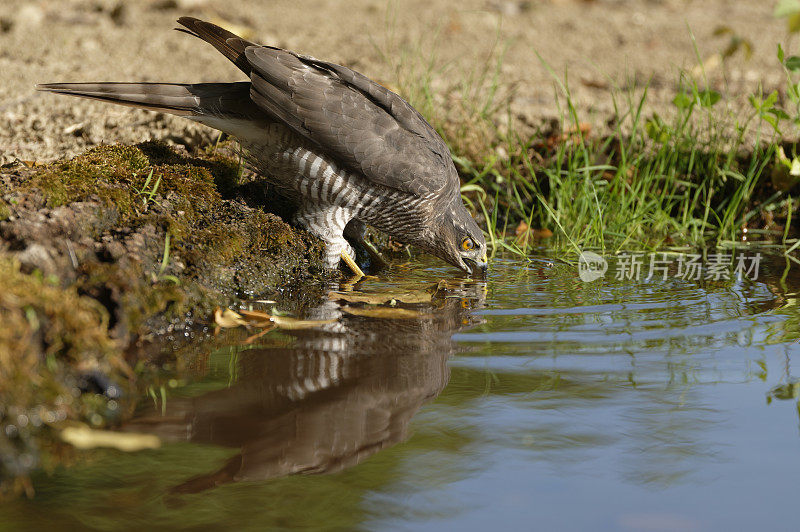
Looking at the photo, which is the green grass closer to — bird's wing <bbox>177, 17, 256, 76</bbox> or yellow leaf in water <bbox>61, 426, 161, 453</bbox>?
bird's wing <bbox>177, 17, 256, 76</bbox>

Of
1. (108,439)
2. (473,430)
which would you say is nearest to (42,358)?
(108,439)

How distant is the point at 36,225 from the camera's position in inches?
131

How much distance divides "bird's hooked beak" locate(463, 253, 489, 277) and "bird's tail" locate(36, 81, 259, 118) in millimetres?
1490

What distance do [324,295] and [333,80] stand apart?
1103 millimetres

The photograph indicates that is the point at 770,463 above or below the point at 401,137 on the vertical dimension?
below

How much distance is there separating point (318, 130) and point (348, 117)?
17 centimetres

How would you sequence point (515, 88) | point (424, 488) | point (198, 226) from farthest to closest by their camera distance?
point (515, 88)
point (198, 226)
point (424, 488)

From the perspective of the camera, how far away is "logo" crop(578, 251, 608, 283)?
15.4ft

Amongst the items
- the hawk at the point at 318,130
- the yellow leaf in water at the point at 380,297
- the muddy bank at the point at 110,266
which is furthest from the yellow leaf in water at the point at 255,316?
the hawk at the point at 318,130

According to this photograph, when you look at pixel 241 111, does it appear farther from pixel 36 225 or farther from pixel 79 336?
pixel 79 336

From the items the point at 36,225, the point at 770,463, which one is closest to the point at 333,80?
the point at 36,225

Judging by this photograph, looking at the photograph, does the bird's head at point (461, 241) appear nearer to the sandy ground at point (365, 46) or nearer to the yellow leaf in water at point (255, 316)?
the yellow leaf in water at point (255, 316)
